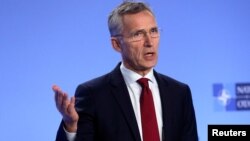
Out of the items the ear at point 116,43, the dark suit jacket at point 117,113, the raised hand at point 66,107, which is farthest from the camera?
the ear at point 116,43

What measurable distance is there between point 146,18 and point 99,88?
0.27 meters

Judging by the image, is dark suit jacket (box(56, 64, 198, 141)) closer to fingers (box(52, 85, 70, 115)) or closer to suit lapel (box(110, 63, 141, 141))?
suit lapel (box(110, 63, 141, 141))

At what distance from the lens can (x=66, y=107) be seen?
4.88 feet

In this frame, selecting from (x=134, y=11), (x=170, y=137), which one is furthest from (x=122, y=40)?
(x=170, y=137)

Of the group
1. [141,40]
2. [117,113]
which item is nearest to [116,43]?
[141,40]

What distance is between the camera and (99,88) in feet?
5.46

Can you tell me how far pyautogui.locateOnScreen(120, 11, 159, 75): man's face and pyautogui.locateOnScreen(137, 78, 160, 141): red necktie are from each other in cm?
6

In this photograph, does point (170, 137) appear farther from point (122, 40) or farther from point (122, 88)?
point (122, 40)

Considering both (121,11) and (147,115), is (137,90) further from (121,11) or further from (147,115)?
(121,11)

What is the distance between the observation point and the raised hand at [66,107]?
4.77ft

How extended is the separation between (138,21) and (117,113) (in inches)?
11.9

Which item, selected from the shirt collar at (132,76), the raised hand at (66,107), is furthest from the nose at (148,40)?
the raised hand at (66,107)

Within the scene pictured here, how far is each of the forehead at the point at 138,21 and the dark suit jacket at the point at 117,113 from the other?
16 cm

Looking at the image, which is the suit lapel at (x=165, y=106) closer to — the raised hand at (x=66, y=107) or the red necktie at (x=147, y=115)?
the red necktie at (x=147, y=115)
